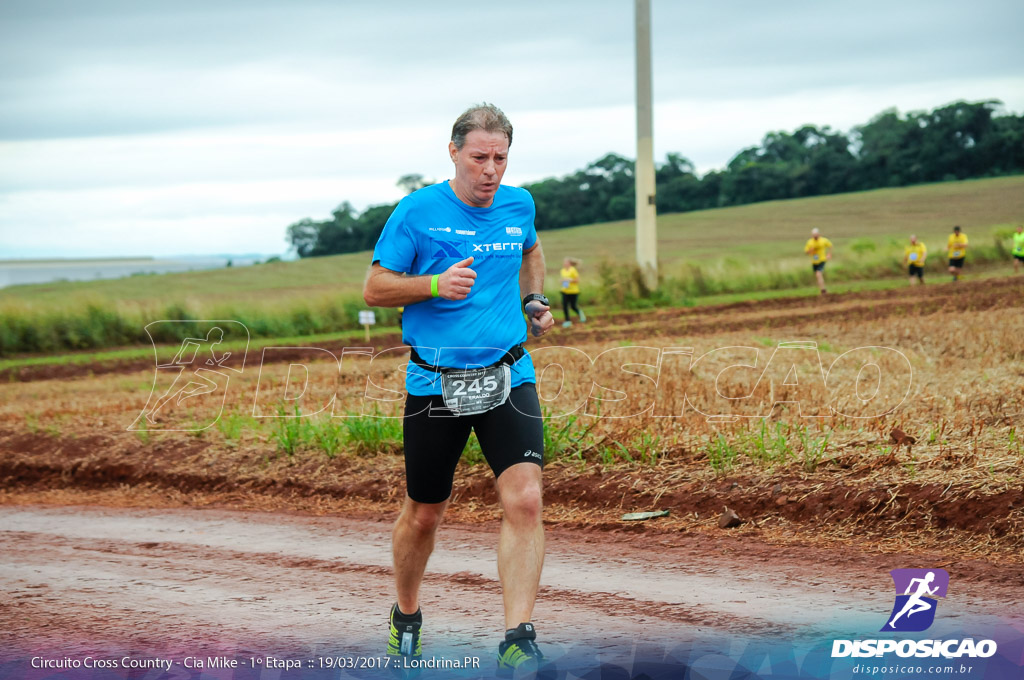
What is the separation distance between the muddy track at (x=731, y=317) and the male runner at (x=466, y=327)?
1542 cm

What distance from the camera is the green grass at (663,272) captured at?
1195 inches

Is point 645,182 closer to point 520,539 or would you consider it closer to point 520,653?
point 520,539

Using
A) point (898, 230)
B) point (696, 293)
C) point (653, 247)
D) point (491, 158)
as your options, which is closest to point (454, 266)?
point (491, 158)

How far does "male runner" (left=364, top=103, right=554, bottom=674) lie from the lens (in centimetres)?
452

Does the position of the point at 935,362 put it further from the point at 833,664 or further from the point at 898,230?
the point at 898,230

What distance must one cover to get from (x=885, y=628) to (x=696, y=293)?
30646mm

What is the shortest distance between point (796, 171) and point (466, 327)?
88190 mm

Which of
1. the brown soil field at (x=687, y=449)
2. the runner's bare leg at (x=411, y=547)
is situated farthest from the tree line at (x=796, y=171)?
the runner's bare leg at (x=411, y=547)

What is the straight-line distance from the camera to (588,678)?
4.43 meters

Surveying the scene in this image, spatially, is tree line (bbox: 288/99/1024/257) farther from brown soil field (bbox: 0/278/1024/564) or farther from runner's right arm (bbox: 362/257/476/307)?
runner's right arm (bbox: 362/257/476/307)

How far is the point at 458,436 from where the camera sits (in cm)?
466

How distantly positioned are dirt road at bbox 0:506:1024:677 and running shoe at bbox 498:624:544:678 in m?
0.49

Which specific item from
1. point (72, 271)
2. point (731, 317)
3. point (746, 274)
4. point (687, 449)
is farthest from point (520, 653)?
point (72, 271)

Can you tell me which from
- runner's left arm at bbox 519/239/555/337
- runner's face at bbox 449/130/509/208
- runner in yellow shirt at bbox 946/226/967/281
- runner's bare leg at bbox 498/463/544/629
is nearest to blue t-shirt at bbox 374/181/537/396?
runner's face at bbox 449/130/509/208
